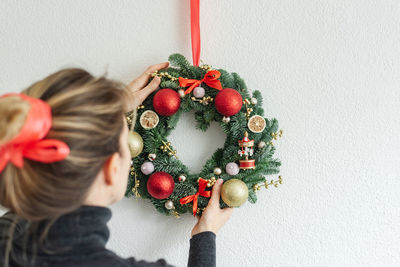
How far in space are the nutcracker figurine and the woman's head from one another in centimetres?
35

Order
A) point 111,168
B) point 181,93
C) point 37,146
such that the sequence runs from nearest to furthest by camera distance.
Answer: point 37,146 → point 111,168 → point 181,93

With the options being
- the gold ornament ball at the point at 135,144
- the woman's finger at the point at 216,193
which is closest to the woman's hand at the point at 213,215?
the woman's finger at the point at 216,193

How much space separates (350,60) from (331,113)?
0.15 meters

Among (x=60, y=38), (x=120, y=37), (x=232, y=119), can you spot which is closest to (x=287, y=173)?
(x=232, y=119)

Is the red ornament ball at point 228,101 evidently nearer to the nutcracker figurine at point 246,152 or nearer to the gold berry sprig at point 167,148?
the nutcracker figurine at point 246,152

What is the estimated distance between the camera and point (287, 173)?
934mm

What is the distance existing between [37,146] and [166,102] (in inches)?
15.5

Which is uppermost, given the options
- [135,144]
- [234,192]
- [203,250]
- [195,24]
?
[195,24]

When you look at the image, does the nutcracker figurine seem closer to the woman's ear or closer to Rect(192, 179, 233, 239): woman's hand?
Rect(192, 179, 233, 239): woman's hand

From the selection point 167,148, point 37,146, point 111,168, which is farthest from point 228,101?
point 37,146

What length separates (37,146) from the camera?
507mm

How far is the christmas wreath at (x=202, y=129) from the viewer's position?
85cm

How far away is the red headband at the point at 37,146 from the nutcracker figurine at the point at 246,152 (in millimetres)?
452

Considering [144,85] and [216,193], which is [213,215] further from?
[144,85]
